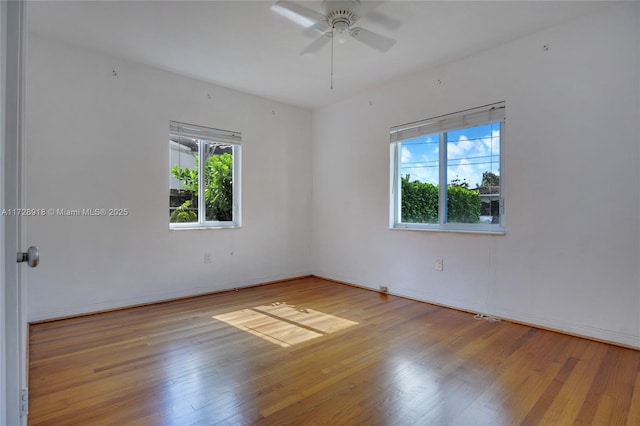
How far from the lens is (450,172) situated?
146 inches

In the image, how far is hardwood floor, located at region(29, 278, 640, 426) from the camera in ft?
5.63

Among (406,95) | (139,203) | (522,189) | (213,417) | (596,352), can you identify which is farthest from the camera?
(406,95)

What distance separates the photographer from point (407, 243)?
157 inches

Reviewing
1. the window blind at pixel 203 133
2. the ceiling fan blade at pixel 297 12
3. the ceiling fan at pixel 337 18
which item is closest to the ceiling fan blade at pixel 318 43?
the ceiling fan at pixel 337 18

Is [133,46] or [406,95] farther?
[406,95]

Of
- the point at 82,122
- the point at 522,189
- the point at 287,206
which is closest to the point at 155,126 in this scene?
the point at 82,122

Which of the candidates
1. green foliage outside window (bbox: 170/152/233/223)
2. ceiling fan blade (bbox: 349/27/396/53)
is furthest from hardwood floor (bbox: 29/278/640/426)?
ceiling fan blade (bbox: 349/27/396/53)

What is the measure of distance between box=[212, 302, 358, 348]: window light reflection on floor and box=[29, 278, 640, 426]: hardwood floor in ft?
0.06

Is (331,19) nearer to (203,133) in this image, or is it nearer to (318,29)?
(318,29)

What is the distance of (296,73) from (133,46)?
5.39 feet

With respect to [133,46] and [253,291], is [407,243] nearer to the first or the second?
[253,291]

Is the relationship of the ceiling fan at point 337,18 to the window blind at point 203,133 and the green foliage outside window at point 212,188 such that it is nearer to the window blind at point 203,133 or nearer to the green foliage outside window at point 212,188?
the window blind at point 203,133

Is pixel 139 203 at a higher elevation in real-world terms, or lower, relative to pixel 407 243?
higher

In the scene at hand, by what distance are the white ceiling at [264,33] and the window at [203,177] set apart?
28.2 inches
